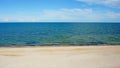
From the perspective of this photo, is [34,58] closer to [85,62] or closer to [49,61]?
[49,61]

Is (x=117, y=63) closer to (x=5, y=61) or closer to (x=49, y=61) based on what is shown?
(x=49, y=61)

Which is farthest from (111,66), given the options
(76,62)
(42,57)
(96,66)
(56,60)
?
(42,57)

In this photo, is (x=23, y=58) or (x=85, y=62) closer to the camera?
(x=85, y=62)

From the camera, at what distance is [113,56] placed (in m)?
7.63

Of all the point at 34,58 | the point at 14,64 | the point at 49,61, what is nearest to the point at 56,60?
the point at 49,61

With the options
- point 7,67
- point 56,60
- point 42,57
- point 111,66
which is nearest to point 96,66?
point 111,66

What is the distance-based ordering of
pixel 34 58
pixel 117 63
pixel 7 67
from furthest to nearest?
pixel 34 58
pixel 117 63
pixel 7 67

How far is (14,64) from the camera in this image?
21.3 ft

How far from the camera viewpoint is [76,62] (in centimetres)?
672

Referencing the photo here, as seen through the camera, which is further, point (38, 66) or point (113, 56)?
point (113, 56)

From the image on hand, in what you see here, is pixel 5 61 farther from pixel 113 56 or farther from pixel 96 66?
pixel 113 56

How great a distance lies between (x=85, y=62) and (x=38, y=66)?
4.59ft

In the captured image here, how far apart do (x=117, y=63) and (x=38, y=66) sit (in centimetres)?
227

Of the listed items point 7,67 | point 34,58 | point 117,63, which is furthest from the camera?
point 34,58
